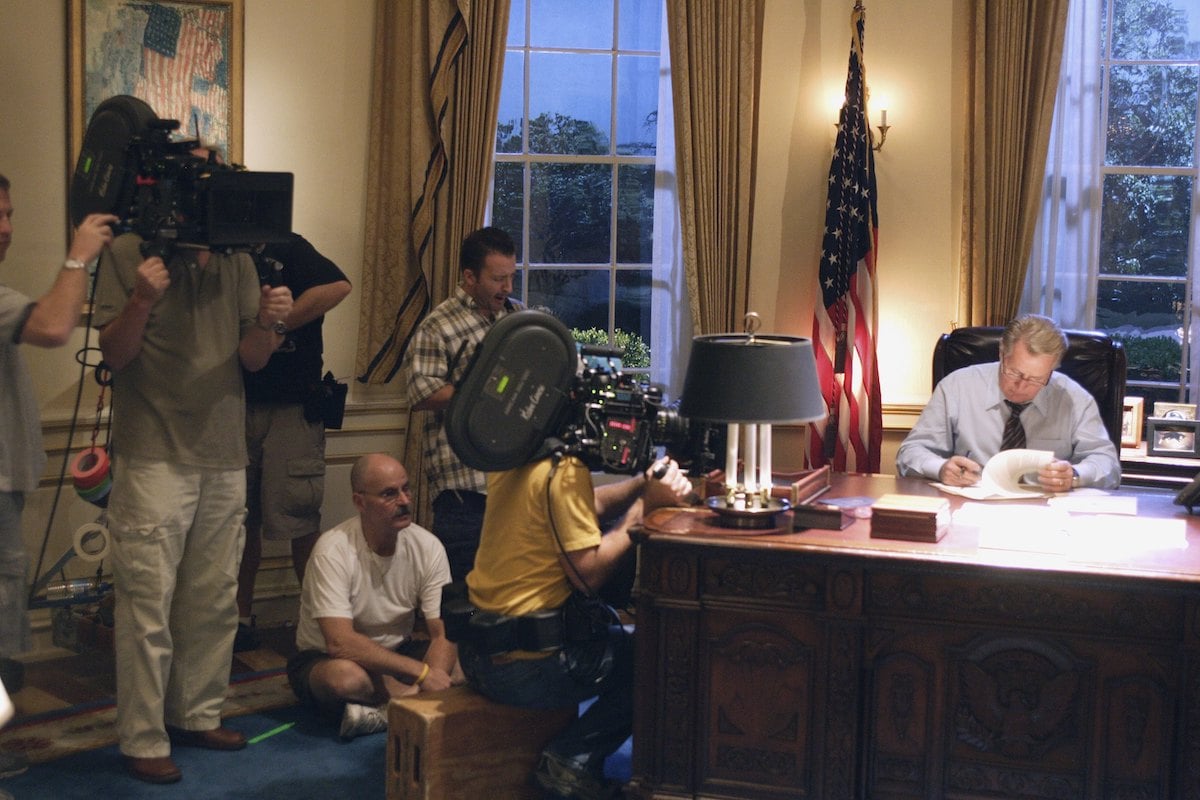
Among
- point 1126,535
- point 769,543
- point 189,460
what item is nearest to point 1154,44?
point 1126,535

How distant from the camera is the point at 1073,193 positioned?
5602 millimetres

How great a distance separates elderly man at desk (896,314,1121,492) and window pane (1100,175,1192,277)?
1.45 meters

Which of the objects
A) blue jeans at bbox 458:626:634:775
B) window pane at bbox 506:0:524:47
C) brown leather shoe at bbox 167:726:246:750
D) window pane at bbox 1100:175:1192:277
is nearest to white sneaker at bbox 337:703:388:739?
brown leather shoe at bbox 167:726:246:750

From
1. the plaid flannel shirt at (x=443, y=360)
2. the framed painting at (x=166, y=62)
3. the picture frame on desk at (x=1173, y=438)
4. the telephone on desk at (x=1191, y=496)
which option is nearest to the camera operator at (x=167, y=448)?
the plaid flannel shirt at (x=443, y=360)

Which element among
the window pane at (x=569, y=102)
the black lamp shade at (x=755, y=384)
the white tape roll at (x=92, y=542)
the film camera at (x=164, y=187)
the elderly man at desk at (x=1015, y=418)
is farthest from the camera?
the window pane at (x=569, y=102)

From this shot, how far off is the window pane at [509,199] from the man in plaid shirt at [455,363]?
1.37m

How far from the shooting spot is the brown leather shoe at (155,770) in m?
→ 3.62

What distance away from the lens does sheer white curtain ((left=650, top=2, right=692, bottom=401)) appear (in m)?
5.65

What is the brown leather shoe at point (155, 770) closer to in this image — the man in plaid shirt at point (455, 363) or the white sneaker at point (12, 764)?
the white sneaker at point (12, 764)

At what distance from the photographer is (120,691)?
12.1 feet

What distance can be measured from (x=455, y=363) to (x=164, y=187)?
3.62 ft

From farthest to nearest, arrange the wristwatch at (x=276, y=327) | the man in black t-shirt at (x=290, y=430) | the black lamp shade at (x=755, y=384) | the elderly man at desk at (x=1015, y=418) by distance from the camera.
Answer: the man in black t-shirt at (x=290, y=430) < the elderly man at desk at (x=1015, y=418) < the wristwatch at (x=276, y=327) < the black lamp shade at (x=755, y=384)

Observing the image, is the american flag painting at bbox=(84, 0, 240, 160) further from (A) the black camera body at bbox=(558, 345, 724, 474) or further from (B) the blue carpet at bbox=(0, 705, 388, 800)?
(A) the black camera body at bbox=(558, 345, 724, 474)

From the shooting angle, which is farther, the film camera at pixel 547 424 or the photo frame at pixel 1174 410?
the photo frame at pixel 1174 410
